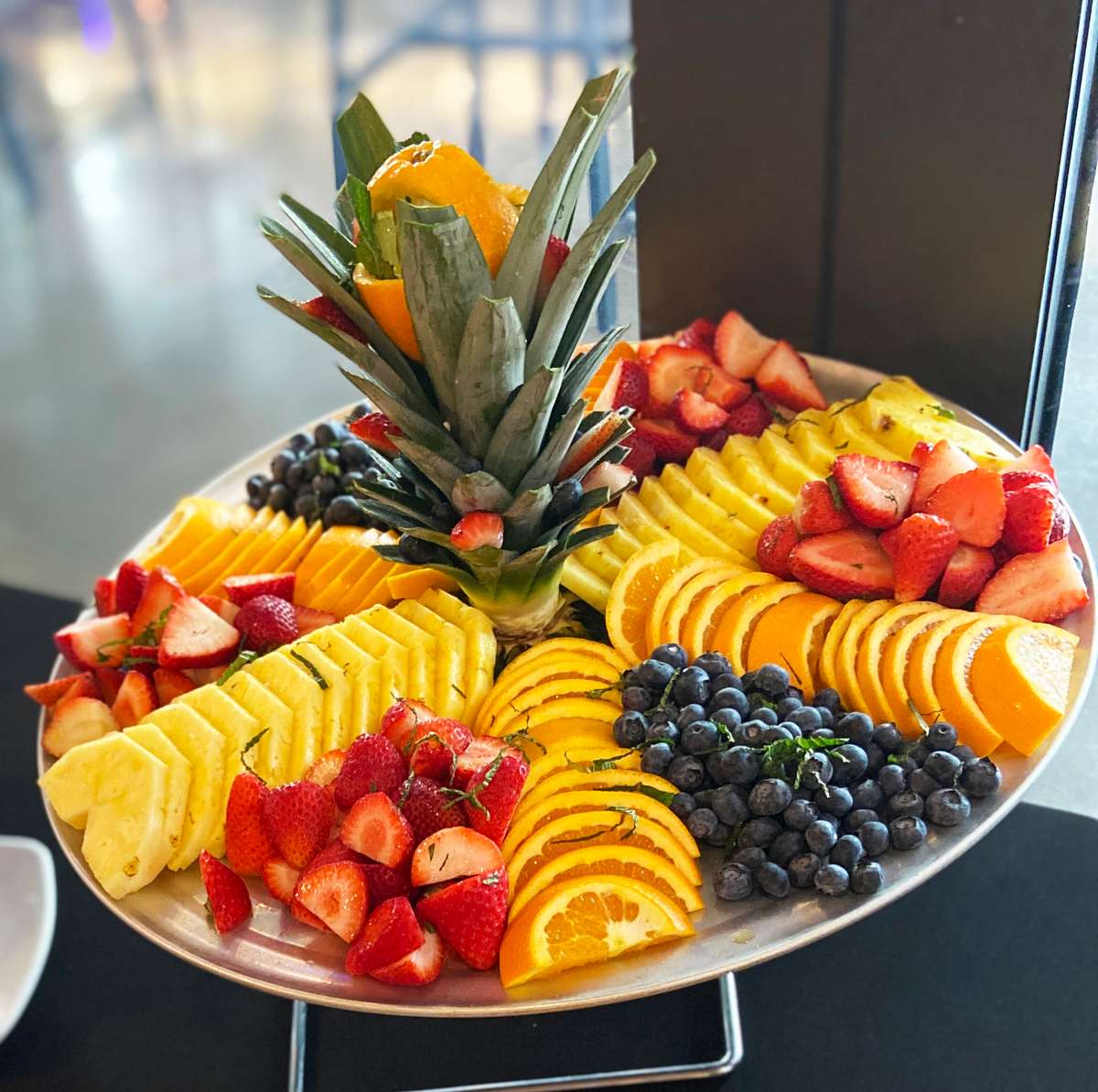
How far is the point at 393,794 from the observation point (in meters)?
1.56

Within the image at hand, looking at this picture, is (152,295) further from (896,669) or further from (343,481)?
(896,669)

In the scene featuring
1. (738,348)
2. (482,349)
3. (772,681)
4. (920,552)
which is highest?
Answer: (482,349)

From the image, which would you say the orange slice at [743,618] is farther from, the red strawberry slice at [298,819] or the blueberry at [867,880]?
the red strawberry slice at [298,819]

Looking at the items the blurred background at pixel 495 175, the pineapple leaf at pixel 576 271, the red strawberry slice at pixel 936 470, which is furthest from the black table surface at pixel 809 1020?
the pineapple leaf at pixel 576 271

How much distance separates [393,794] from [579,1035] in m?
0.65

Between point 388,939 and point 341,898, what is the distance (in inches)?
3.3

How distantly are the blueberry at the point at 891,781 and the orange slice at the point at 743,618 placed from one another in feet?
0.89

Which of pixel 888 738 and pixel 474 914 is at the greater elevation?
pixel 888 738

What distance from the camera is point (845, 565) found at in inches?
70.1

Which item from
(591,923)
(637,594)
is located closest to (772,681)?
(637,594)

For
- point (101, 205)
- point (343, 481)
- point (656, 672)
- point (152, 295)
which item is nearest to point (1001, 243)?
point (656, 672)

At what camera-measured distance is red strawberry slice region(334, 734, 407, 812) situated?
1.57 m

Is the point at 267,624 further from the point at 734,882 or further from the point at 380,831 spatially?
the point at 734,882

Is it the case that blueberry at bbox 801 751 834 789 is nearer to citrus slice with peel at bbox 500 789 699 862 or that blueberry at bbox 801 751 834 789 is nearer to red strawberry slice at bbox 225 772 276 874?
citrus slice with peel at bbox 500 789 699 862
